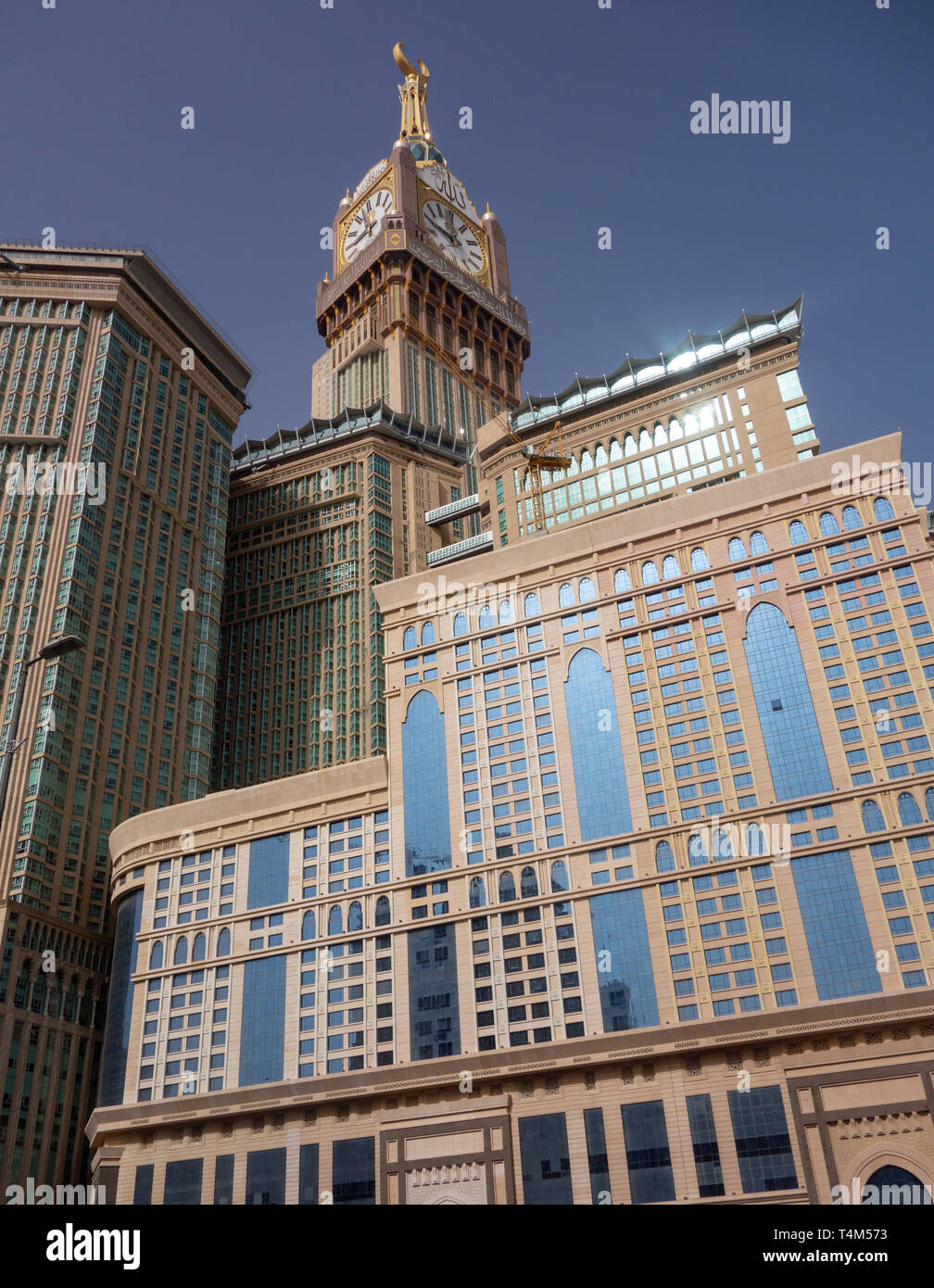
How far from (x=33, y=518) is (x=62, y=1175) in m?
63.2

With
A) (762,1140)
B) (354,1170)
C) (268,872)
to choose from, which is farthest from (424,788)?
(762,1140)

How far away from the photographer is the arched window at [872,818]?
76.4m

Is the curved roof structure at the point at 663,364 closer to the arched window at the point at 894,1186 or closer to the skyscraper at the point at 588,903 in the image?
the skyscraper at the point at 588,903

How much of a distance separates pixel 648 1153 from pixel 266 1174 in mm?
27869

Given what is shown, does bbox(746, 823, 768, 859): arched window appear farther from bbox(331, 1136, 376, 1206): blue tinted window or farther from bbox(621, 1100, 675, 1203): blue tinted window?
bbox(331, 1136, 376, 1206): blue tinted window

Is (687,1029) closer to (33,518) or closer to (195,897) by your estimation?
(195,897)

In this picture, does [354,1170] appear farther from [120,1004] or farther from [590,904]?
[120,1004]

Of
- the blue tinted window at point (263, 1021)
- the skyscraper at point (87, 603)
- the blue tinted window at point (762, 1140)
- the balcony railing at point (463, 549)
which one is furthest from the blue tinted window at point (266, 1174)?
the balcony railing at point (463, 549)

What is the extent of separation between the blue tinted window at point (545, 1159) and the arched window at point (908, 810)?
98.1 ft

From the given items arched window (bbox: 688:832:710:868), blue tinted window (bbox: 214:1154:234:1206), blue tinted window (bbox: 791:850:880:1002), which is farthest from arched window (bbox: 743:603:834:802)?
blue tinted window (bbox: 214:1154:234:1206)

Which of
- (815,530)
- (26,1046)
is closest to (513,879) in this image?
(815,530)

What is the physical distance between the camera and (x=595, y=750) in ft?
287

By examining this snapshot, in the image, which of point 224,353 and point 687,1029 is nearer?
point 687,1029
